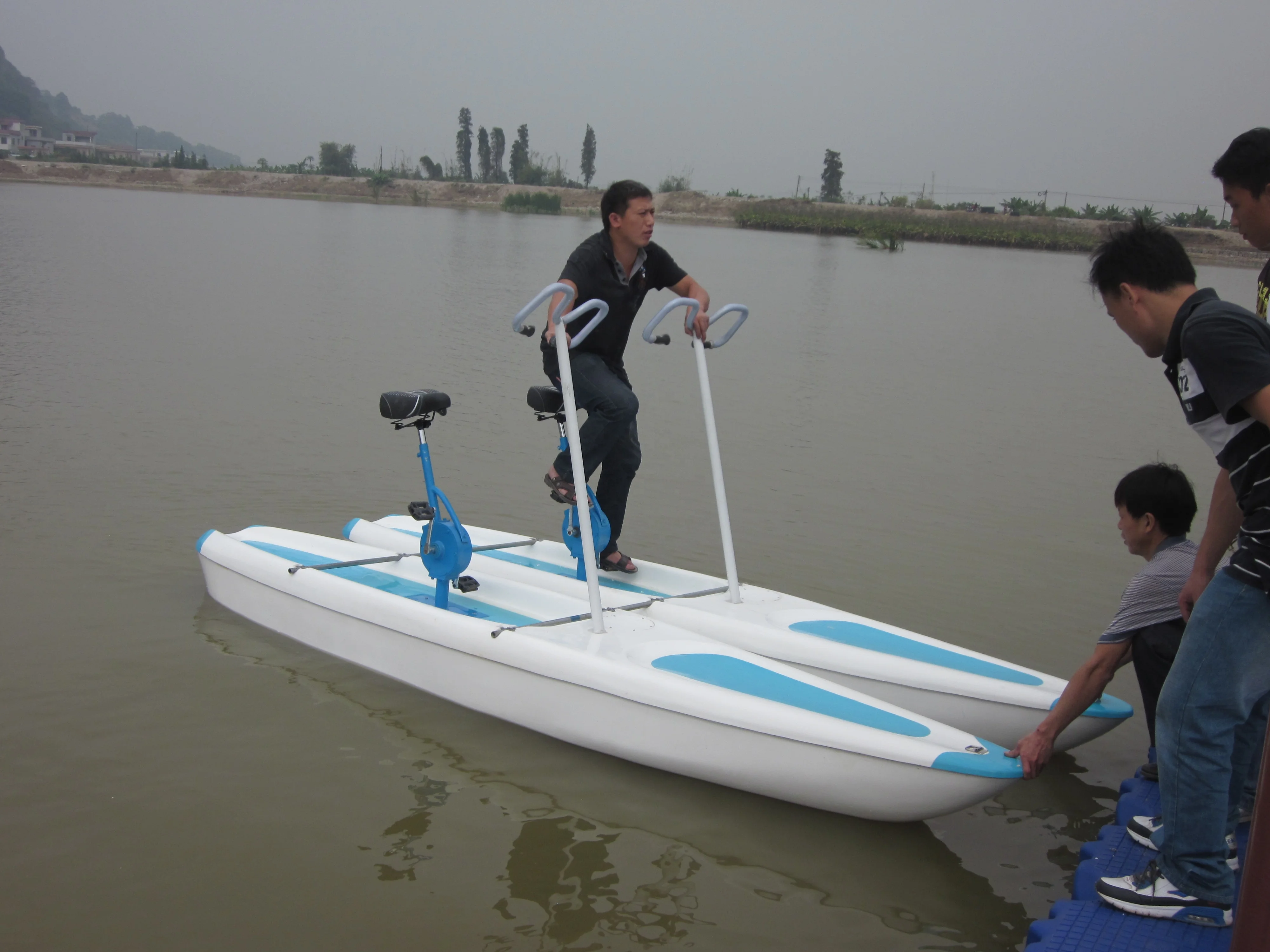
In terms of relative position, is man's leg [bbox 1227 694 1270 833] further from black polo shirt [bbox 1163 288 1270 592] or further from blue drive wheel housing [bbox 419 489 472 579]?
blue drive wheel housing [bbox 419 489 472 579]

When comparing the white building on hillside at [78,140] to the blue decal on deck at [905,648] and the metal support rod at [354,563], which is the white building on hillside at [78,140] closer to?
the metal support rod at [354,563]

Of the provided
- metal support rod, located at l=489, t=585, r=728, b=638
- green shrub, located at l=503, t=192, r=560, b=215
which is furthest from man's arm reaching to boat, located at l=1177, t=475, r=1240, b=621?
green shrub, located at l=503, t=192, r=560, b=215

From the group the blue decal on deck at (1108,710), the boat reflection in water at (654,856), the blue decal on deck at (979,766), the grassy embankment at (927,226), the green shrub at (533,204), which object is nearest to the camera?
the boat reflection in water at (654,856)

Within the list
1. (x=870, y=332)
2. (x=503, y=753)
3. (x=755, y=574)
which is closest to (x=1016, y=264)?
(x=870, y=332)

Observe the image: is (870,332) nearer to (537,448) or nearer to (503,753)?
(537,448)

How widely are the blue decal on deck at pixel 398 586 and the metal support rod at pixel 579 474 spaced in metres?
0.40

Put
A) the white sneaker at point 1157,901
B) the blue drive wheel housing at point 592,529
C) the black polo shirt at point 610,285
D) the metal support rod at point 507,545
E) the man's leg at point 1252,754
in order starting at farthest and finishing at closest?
1. the metal support rod at point 507,545
2. the blue drive wheel housing at point 592,529
3. the black polo shirt at point 610,285
4. the man's leg at point 1252,754
5. the white sneaker at point 1157,901

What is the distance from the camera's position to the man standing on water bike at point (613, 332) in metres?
5.24

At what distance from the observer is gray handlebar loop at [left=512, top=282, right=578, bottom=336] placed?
14.9 feet

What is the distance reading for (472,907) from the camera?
3314 mm

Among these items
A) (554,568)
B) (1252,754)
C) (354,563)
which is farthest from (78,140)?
(1252,754)

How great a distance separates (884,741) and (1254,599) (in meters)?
1.37

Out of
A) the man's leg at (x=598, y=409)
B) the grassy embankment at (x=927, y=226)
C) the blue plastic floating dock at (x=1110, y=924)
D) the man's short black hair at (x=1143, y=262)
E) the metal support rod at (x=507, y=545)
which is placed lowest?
the blue plastic floating dock at (x=1110, y=924)

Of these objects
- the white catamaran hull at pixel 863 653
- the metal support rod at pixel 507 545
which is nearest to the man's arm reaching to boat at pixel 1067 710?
the white catamaran hull at pixel 863 653
